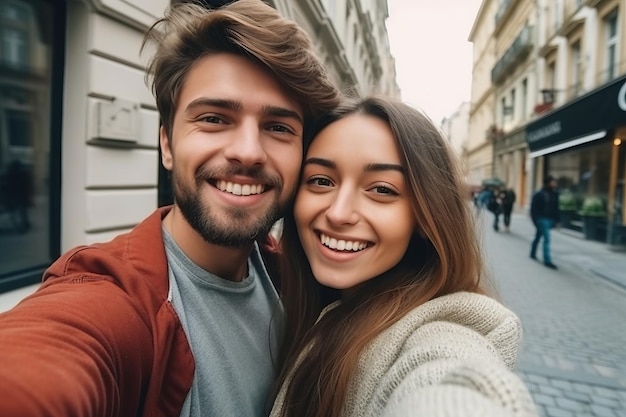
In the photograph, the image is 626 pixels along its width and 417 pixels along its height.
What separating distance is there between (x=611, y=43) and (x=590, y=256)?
7468 mm

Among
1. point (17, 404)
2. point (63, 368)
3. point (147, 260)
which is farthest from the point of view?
point (147, 260)

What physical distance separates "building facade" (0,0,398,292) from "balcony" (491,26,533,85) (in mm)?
22529

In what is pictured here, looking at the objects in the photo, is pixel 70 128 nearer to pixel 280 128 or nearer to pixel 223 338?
pixel 280 128

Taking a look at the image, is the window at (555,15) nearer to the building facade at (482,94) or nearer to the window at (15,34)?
the building facade at (482,94)

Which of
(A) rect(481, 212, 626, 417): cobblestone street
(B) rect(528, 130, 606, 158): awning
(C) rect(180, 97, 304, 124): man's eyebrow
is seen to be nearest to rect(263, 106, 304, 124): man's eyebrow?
(C) rect(180, 97, 304, 124): man's eyebrow

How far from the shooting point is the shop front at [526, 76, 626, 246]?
10797 mm

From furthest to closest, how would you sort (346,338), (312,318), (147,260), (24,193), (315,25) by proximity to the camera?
(315,25) → (24,193) → (312,318) → (346,338) → (147,260)

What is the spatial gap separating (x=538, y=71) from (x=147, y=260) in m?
23.2

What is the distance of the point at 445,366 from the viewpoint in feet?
2.76

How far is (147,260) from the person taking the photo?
1188 millimetres

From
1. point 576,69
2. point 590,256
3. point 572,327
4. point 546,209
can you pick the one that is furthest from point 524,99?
point 572,327

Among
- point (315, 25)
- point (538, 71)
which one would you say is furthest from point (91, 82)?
point (538, 71)

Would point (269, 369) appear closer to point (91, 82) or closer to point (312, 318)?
point (312, 318)

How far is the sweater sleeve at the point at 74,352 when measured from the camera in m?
0.70
